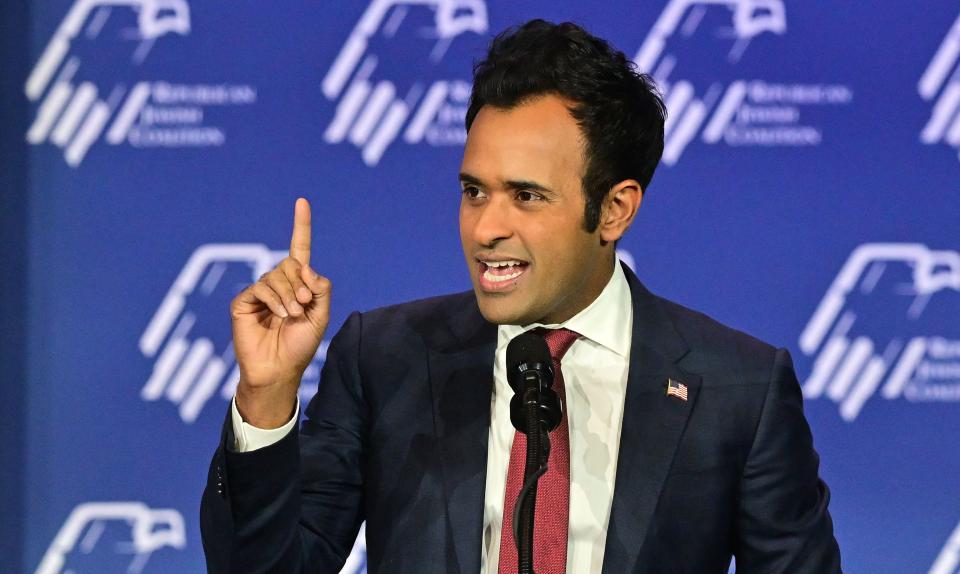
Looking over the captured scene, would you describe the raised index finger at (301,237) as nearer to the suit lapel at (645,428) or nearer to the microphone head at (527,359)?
the microphone head at (527,359)

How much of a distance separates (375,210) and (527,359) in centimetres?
162

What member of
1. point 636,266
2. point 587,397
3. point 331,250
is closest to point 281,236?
point 331,250

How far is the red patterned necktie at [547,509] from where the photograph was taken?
6.09 feet

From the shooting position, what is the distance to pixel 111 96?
3094 mm

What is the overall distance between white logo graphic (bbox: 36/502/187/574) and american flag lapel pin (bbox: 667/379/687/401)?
166 cm

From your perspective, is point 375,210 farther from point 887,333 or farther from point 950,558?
point 950,558

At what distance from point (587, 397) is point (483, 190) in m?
0.40

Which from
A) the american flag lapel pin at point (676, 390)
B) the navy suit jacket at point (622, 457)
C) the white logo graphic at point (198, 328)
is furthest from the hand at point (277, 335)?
the white logo graphic at point (198, 328)

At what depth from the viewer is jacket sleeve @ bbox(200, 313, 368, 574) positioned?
1721mm

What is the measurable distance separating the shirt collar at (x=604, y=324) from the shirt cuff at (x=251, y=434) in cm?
48

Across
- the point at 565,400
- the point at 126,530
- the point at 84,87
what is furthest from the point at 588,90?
the point at 126,530

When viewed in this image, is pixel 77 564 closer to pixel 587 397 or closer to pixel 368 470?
pixel 368 470

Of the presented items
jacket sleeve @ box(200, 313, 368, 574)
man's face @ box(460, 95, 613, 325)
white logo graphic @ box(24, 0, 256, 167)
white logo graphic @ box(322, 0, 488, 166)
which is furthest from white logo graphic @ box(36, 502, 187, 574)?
man's face @ box(460, 95, 613, 325)

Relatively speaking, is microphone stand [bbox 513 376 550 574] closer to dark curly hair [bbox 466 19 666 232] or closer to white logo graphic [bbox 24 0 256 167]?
dark curly hair [bbox 466 19 666 232]
